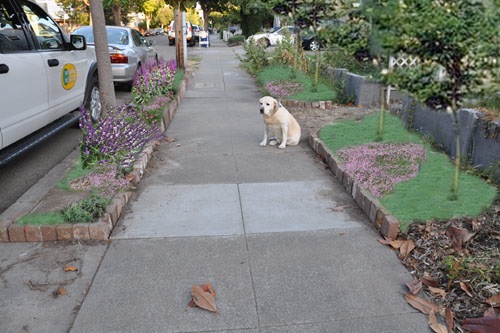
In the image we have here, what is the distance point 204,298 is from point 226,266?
17.6 inches

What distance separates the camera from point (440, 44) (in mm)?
3160

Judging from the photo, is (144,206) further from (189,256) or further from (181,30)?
(181,30)

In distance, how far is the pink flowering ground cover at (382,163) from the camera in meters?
4.36

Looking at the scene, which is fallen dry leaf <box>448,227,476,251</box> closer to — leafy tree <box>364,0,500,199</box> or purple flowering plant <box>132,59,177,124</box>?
leafy tree <box>364,0,500,199</box>

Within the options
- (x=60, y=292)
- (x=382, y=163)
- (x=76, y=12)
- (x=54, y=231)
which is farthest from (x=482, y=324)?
(x=76, y=12)

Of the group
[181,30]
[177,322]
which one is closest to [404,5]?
[177,322]

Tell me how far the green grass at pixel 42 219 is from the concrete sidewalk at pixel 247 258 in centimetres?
50

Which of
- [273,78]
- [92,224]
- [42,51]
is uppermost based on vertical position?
[42,51]

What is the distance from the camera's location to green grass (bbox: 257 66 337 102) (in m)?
8.99

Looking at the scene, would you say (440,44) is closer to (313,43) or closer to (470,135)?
(470,135)

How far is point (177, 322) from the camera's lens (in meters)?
2.69

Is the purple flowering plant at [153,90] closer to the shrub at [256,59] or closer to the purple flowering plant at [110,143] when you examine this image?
the purple flowering plant at [110,143]

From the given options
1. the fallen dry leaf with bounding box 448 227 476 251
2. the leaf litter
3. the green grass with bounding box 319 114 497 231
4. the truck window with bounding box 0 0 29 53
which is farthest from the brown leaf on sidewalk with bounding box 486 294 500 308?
the truck window with bounding box 0 0 29 53

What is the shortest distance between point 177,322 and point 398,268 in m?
1.73
